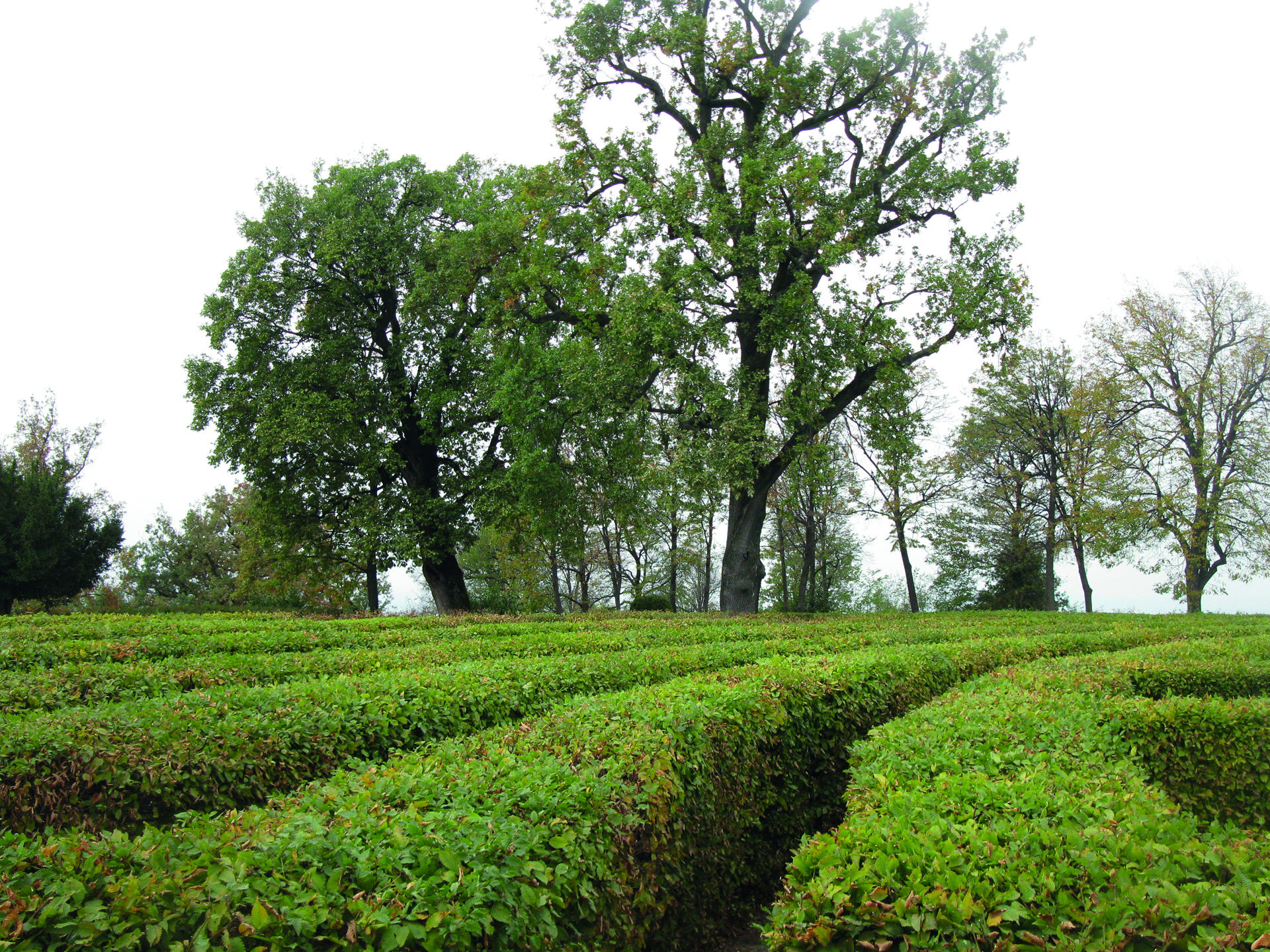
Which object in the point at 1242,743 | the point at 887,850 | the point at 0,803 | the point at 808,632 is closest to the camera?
the point at 887,850

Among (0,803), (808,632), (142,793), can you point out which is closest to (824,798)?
(142,793)

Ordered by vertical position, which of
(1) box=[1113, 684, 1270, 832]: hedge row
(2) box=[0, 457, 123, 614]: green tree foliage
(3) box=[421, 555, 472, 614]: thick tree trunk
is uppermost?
(2) box=[0, 457, 123, 614]: green tree foliage

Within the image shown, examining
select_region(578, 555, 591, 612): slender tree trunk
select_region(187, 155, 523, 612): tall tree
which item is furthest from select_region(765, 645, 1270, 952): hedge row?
select_region(578, 555, 591, 612): slender tree trunk

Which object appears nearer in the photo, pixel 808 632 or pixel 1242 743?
pixel 1242 743

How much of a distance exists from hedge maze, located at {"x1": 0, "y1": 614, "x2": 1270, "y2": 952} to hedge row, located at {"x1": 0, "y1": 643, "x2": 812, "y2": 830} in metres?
0.02

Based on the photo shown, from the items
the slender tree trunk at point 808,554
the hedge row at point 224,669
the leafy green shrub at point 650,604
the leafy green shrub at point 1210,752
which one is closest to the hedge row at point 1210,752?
the leafy green shrub at point 1210,752

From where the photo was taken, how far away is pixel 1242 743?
21.6ft

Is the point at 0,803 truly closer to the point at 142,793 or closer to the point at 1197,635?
the point at 142,793

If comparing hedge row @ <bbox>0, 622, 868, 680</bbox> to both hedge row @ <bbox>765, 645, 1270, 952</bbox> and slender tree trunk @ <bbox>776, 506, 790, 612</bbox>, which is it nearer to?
hedge row @ <bbox>765, 645, 1270, 952</bbox>

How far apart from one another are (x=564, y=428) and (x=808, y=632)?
1122 centimetres

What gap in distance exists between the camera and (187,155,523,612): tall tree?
23234mm

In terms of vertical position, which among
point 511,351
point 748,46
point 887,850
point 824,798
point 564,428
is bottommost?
point 824,798

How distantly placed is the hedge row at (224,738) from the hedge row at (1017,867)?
151 inches

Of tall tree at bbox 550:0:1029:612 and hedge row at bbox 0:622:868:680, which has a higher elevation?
tall tree at bbox 550:0:1029:612
